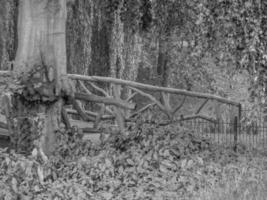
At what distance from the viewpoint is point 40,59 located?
A: 6520 millimetres

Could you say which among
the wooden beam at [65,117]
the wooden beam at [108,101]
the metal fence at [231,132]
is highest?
the wooden beam at [108,101]

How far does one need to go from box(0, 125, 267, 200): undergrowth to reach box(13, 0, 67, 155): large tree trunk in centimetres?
58

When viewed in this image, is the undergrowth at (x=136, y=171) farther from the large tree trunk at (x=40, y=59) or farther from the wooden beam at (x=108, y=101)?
the large tree trunk at (x=40, y=59)

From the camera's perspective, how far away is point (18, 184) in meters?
5.29

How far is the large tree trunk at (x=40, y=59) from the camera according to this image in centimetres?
641

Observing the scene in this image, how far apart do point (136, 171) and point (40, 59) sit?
2171mm

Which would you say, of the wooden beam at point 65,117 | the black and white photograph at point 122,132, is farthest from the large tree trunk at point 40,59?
the wooden beam at point 65,117

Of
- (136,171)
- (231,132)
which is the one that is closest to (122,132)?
(136,171)

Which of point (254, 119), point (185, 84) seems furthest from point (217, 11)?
point (185, 84)

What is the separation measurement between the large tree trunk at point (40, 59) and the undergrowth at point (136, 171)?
22.9 inches

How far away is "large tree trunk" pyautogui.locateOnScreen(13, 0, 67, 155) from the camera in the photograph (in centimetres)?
641

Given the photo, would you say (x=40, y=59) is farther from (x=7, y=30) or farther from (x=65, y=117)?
(x=7, y=30)

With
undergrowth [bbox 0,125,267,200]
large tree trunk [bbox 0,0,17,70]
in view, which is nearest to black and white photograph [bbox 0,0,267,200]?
undergrowth [bbox 0,125,267,200]

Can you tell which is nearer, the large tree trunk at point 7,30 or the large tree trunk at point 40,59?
the large tree trunk at point 40,59
